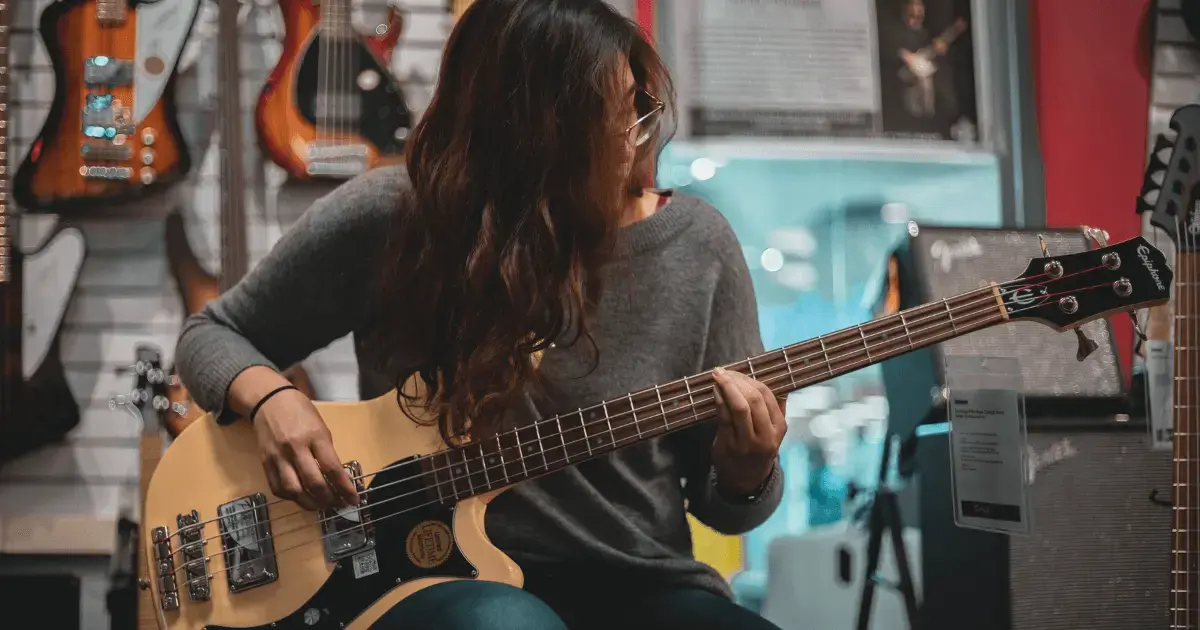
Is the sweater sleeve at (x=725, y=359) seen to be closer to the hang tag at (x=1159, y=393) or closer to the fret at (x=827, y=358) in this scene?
the fret at (x=827, y=358)

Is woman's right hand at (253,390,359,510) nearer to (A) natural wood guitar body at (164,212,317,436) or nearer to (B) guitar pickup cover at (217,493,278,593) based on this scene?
(B) guitar pickup cover at (217,493,278,593)

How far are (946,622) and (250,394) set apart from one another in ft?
3.85

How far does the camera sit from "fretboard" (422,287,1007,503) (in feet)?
3.56

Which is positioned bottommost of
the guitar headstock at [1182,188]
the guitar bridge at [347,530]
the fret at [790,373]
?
the guitar bridge at [347,530]

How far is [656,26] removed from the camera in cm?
202

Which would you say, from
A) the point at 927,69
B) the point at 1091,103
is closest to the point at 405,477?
the point at 927,69

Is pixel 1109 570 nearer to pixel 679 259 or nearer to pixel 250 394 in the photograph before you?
pixel 679 259

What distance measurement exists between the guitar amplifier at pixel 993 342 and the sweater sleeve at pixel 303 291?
0.89 m

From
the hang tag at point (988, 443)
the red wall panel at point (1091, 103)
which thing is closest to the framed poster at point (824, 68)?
the red wall panel at point (1091, 103)

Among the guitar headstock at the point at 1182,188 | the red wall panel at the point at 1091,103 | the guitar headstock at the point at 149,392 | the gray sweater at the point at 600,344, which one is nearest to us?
the gray sweater at the point at 600,344

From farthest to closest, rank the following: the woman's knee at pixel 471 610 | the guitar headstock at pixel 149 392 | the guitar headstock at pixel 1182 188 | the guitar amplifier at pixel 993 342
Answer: the guitar headstock at pixel 149 392
the guitar amplifier at pixel 993 342
the guitar headstock at pixel 1182 188
the woman's knee at pixel 471 610

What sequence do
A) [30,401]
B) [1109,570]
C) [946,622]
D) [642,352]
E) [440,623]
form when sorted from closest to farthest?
[440,623] → [642,352] → [1109,570] → [946,622] → [30,401]

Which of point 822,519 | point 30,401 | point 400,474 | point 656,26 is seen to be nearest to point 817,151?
point 656,26

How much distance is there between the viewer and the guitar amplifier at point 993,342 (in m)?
1.42
